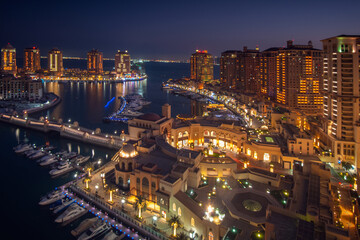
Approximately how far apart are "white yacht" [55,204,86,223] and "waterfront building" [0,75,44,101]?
5021cm

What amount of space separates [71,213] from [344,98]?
26486mm

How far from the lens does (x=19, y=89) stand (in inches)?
2438

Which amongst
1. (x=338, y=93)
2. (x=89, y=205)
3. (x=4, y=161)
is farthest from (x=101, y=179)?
(x=338, y=93)

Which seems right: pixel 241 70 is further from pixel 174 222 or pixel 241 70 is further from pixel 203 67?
pixel 174 222

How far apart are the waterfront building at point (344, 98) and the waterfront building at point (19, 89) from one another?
2344 inches

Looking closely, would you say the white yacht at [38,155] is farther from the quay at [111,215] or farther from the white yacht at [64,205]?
the white yacht at [64,205]

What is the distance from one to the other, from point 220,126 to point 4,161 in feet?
78.3

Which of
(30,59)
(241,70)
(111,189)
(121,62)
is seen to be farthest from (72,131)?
(30,59)

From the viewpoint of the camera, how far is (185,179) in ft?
59.4

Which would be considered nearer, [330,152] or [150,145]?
[150,145]

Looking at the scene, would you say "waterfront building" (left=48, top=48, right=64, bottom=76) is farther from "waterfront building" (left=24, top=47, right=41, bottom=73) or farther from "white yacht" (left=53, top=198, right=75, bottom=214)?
"white yacht" (left=53, top=198, right=75, bottom=214)

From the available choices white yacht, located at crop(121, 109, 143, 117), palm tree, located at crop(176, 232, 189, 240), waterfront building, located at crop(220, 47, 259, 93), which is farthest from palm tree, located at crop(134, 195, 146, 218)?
waterfront building, located at crop(220, 47, 259, 93)

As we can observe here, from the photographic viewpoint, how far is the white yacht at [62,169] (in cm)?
2391

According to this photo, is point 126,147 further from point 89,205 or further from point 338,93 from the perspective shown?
point 338,93
